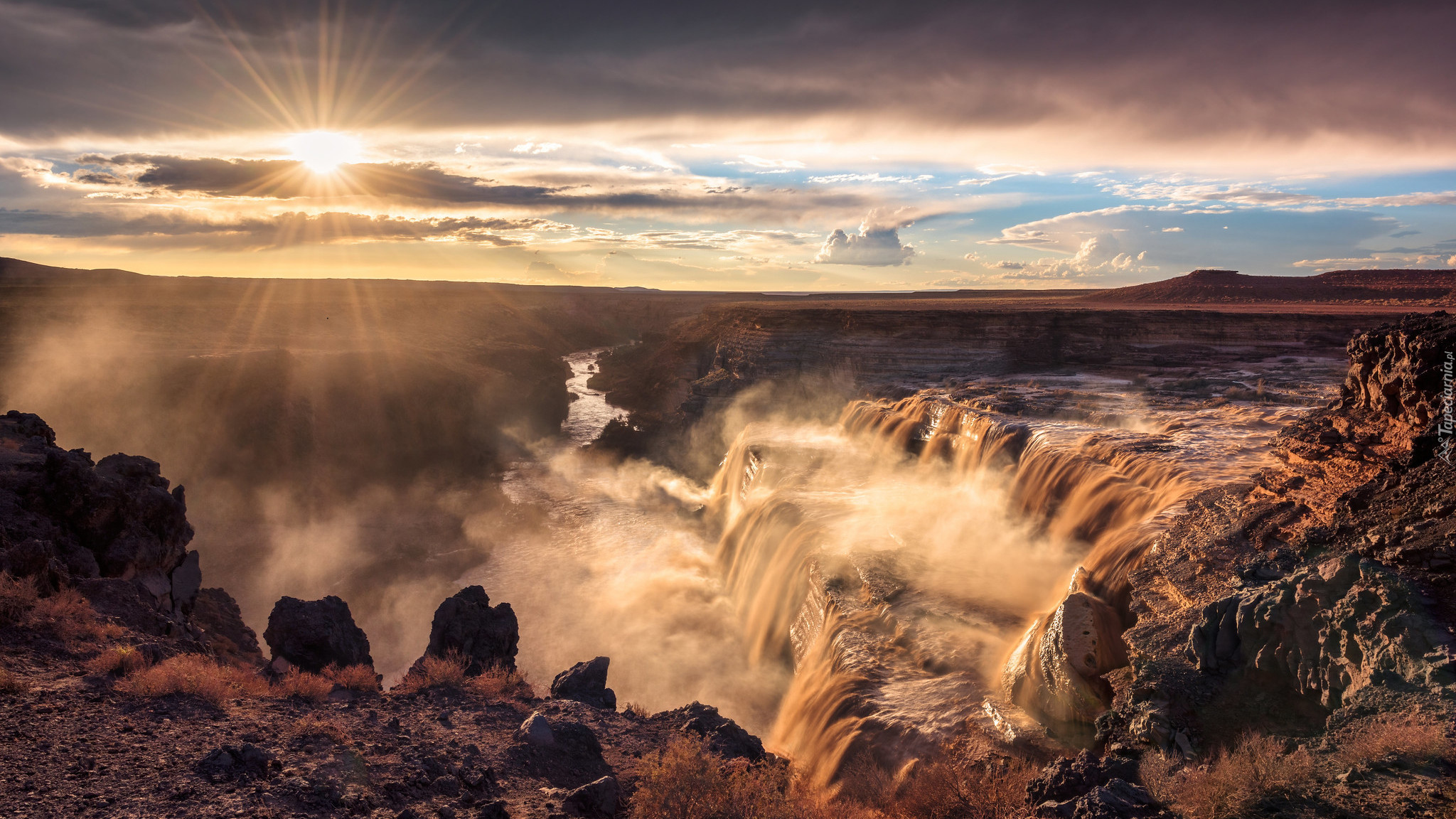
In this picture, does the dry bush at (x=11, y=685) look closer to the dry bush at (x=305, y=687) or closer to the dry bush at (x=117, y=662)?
the dry bush at (x=117, y=662)

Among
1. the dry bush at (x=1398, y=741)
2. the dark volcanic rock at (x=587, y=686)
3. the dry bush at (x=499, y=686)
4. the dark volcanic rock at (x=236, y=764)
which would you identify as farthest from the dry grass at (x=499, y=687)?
the dry bush at (x=1398, y=741)

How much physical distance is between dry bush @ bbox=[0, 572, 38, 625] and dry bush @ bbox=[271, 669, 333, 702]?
3.13 metres

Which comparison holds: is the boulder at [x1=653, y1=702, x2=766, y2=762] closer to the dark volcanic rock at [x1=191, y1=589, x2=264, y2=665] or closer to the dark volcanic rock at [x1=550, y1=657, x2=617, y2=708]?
the dark volcanic rock at [x1=550, y1=657, x2=617, y2=708]

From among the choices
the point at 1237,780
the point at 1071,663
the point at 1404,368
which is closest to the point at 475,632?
the point at 1071,663

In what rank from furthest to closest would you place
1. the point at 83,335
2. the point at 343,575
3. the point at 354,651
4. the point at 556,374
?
1. the point at 556,374
2. the point at 83,335
3. the point at 343,575
4. the point at 354,651

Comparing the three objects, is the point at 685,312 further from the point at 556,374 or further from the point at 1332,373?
the point at 1332,373

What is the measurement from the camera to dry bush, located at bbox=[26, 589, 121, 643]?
8.96 m

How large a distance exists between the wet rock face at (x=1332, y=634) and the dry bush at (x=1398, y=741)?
1.12ft

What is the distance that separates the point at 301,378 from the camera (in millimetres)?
37562

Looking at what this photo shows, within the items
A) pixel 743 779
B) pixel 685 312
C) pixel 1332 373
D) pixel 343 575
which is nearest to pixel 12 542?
pixel 743 779

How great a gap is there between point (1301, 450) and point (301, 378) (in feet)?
137

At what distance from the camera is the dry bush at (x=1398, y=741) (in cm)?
Result: 476

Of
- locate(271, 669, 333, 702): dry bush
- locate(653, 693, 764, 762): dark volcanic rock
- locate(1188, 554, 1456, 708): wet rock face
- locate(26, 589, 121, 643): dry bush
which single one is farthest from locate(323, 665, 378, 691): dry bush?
locate(1188, 554, 1456, 708): wet rock face

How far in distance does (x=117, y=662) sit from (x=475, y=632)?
5.81 metres
